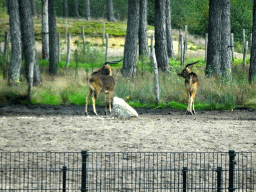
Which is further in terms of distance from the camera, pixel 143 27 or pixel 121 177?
pixel 143 27

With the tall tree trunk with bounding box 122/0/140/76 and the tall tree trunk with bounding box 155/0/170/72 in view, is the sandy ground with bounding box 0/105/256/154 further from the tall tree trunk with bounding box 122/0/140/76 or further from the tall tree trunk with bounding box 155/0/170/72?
the tall tree trunk with bounding box 155/0/170/72

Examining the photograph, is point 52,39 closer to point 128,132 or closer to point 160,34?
Answer: point 160,34

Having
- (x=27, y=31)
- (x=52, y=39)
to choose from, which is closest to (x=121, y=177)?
(x=27, y=31)

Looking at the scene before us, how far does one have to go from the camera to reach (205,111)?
15.9 meters

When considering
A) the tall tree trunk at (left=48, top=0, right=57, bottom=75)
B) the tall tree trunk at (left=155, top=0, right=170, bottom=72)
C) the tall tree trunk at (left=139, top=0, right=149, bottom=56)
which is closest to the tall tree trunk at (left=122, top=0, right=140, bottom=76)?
the tall tree trunk at (left=155, top=0, right=170, bottom=72)

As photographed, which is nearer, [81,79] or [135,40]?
[81,79]

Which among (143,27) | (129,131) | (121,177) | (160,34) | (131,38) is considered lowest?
(129,131)

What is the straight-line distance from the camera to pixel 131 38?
21.3m

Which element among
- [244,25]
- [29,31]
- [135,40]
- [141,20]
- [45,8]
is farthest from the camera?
[244,25]

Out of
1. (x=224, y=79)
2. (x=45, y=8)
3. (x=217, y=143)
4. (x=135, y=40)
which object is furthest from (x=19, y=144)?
(x=45, y=8)

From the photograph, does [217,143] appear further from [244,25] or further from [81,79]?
[244,25]

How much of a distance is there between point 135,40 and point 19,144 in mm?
12524

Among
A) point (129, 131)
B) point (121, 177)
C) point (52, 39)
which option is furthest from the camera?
point (52, 39)

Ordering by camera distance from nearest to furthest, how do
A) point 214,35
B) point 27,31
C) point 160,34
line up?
point 27,31, point 214,35, point 160,34
